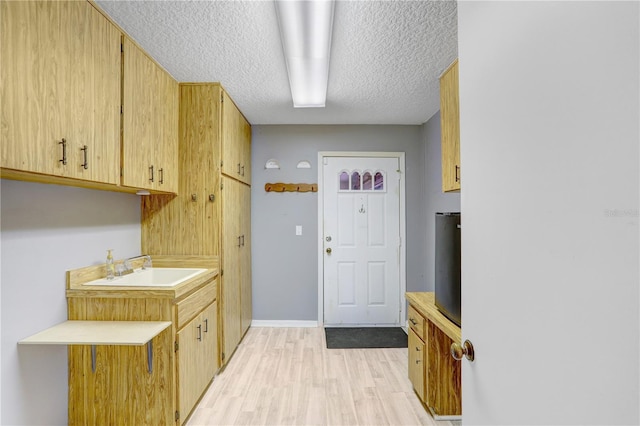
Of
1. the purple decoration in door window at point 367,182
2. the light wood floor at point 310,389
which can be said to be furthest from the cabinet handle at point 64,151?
the purple decoration in door window at point 367,182

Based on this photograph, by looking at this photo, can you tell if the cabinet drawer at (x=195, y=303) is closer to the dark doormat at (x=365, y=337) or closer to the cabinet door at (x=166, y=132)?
the cabinet door at (x=166, y=132)

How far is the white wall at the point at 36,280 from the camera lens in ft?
4.56

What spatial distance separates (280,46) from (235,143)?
3.85 feet

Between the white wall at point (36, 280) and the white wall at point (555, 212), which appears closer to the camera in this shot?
the white wall at point (555, 212)

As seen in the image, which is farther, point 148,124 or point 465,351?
point 148,124

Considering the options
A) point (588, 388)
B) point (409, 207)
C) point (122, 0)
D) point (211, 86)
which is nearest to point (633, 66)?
point (588, 388)

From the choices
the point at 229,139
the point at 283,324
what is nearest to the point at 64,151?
the point at 229,139

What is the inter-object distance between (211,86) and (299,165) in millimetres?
1396

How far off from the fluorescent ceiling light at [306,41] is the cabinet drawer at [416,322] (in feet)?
6.10

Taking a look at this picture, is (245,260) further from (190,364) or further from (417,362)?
(417,362)

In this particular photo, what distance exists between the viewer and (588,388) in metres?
0.48

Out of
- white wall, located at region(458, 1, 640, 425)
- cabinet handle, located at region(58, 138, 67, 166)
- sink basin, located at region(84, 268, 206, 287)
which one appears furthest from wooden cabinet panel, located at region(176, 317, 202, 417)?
white wall, located at region(458, 1, 640, 425)

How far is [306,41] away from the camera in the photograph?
5.84 ft

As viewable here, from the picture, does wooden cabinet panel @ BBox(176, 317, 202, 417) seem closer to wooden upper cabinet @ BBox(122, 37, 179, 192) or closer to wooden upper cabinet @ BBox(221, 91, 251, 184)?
wooden upper cabinet @ BBox(122, 37, 179, 192)
